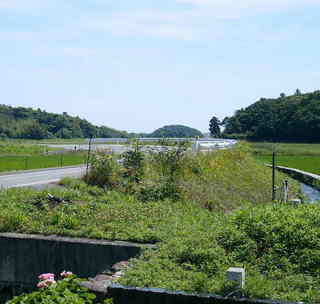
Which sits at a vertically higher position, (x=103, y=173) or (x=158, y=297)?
(x=103, y=173)

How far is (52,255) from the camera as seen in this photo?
9562mm

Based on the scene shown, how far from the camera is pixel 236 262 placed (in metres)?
7.70

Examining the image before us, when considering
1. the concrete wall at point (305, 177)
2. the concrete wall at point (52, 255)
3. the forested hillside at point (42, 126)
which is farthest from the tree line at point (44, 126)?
the concrete wall at point (52, 255)

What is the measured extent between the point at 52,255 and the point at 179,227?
2.29 meters

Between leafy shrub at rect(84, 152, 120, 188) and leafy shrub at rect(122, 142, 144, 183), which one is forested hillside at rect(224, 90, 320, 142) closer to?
leafy shrub at rect(122, 142, 144, 183)

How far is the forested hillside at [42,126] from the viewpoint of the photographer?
287ft

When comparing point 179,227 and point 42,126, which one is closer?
point 179,227

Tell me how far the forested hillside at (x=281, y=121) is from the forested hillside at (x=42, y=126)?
25.7 meters

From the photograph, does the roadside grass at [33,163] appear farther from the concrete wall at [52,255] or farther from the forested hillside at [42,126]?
the forested hillside at [42,126]

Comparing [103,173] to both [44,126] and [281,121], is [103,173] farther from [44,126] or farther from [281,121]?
[44,126]

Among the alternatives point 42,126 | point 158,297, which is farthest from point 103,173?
point 42,126

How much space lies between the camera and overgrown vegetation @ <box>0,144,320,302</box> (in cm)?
710

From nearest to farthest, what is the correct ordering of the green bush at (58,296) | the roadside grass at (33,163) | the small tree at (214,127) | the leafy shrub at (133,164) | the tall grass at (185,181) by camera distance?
the green bush at (58,296)
the tall grass at (185,181)
the leafy shrub at (133,164)
the roadside grass at (33,163)
the small tree at (214,127)

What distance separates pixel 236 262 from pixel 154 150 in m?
10.8
